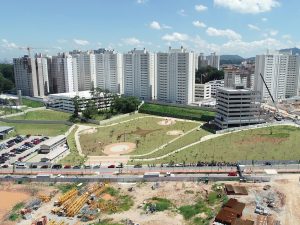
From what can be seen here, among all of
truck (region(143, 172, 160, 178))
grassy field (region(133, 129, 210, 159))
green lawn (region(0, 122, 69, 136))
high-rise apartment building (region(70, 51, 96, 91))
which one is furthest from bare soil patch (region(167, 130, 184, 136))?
high-rise apartment building (region(70, 51, 96, 91))

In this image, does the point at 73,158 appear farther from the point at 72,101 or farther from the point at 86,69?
the point at 86,69

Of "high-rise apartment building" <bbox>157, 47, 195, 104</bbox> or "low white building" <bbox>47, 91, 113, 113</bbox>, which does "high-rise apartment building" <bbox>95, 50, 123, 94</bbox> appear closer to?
"low white building" <bbox>47, 91, 113, 113</bbox>

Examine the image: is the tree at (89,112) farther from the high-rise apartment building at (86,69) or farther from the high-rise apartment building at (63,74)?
the high-rise apartment building at (86,69)

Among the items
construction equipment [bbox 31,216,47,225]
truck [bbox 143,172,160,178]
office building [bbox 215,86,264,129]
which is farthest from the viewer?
office building [bbox 215,86,264,129]

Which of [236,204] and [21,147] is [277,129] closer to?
[236,204]

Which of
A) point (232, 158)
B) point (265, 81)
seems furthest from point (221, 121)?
point (265, 81)

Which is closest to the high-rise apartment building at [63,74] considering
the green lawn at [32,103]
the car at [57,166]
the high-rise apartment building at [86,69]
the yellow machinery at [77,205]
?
the high-rise apartment building at [86,69]

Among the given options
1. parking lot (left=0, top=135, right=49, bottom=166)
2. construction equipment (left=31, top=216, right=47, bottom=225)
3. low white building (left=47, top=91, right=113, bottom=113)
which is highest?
low white building (left=47, top=91, right=113, bottom=113)
